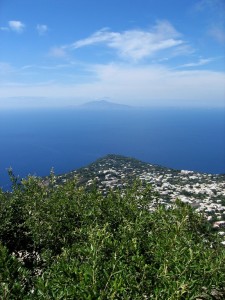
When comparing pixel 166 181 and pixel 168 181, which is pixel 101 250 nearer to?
pixel 166 181

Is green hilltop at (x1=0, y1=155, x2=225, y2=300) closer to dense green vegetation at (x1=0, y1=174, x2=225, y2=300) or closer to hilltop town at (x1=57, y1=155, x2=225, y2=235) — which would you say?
dense green vegetation at (x1=0, y1=174, x2=225, y2=300)

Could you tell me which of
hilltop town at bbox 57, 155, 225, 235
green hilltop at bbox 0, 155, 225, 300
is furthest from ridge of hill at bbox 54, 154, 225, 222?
green hilltop at bbox 0, 155, 225, 300

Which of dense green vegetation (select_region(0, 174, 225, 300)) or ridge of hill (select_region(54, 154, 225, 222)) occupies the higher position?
dense green vegetation (select_region(0, 174, 225, 300))

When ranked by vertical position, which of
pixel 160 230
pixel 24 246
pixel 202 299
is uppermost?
pixel 160 230

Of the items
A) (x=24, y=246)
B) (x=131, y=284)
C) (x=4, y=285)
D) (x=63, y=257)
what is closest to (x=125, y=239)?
(x=63, y=257)

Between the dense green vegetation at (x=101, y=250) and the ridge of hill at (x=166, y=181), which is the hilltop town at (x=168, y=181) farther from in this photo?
the dense green vegetation at (x=101, y=250)

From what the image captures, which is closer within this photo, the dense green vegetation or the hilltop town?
the dense green vegetation

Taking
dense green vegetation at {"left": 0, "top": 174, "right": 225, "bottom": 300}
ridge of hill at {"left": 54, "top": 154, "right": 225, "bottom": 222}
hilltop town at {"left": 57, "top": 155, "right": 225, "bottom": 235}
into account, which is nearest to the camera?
dense green vegetation at {"left": 0, "top": 174, "right": 225, "bottom": 300}

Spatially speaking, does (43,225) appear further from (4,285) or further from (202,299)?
(202,299)

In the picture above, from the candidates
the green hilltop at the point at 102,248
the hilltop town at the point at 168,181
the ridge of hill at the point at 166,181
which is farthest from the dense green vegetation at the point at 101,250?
the hilltop town at the point at 168,181
